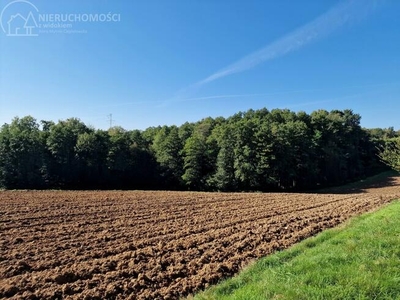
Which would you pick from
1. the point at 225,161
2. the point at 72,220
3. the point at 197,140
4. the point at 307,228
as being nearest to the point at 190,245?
the point at 307,228

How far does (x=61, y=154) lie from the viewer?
150 feet

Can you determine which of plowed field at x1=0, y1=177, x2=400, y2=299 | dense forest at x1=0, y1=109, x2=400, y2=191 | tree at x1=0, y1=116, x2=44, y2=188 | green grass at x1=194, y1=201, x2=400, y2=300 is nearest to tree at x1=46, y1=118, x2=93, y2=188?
dense forest at x1=0, y1=109, x2=400, y2=191

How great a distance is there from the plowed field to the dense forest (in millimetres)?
27830

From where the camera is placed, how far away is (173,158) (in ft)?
164

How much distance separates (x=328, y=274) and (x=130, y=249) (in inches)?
247

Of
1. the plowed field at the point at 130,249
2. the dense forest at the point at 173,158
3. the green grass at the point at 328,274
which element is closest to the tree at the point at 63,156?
the dense forest at the point at 173,158

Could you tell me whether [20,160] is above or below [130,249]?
A: above

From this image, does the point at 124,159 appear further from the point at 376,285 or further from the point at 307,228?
the point at 376,285

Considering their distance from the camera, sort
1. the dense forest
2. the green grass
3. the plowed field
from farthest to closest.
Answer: the dense forest
the plowed field
the green grass

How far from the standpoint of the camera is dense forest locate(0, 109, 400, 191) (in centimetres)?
4393

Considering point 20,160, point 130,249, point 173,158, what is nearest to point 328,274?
point 130,249

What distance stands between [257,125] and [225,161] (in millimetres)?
9201

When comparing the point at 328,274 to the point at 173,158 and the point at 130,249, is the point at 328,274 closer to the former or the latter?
the point at 130,249

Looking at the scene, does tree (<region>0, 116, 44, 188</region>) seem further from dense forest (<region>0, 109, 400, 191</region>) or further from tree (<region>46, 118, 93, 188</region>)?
tree (<region>46, 118, 93, 188</region>)
